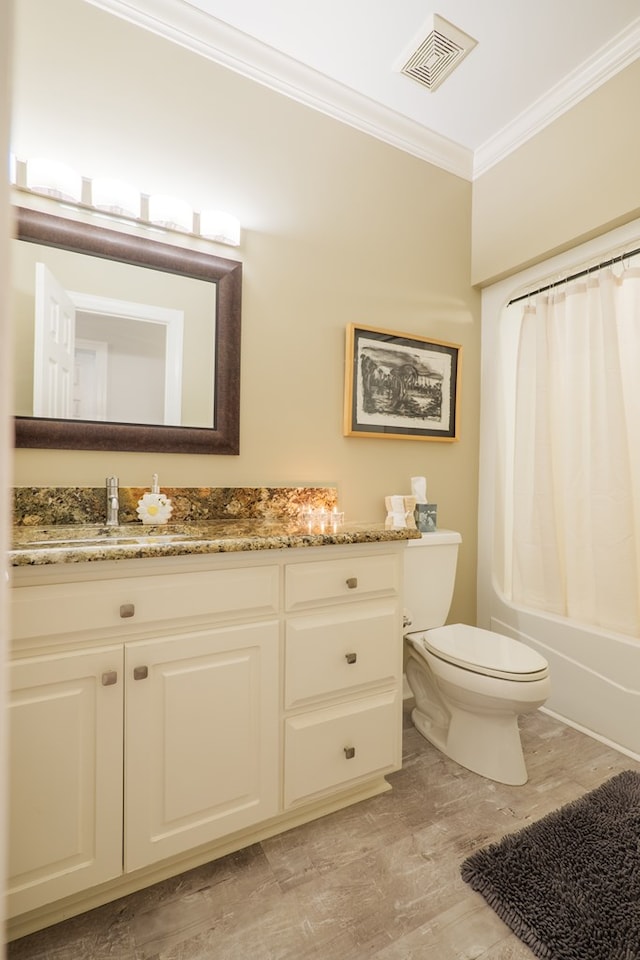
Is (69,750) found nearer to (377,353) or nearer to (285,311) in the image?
(285,311)

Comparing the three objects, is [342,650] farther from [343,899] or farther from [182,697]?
[343,899]

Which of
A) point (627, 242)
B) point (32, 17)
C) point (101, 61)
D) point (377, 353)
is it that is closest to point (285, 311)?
point (377, 353)

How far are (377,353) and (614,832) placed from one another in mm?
1895

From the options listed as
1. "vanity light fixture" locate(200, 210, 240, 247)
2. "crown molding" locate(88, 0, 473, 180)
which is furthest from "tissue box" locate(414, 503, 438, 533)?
"crown molding" locate(88, 0, 473, 180)

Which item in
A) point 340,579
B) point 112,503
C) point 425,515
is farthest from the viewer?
point 425,515

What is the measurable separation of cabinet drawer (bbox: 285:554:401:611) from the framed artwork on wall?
75 centimetres

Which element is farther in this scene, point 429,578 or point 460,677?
point 429,578

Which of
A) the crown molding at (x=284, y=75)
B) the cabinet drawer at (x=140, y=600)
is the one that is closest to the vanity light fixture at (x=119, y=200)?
the crown molding at (x=284, y=75)

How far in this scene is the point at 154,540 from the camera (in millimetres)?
1211

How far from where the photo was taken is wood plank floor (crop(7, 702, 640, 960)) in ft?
3.59

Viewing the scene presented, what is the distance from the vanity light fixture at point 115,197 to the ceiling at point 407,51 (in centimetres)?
60

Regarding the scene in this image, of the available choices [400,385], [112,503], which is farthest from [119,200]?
[400,385]

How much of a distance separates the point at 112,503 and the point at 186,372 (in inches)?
21.5

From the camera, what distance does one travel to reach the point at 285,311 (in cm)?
193
